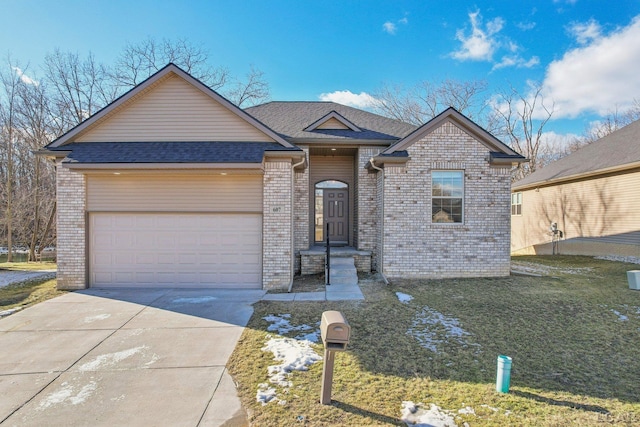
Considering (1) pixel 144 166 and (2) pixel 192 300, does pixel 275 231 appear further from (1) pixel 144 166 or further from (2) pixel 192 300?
(1) pixel 144 166

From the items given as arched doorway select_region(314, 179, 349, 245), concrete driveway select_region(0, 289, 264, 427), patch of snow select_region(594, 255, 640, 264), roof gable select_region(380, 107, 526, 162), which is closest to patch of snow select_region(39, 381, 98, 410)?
concrete driveway select_region(0, 289, 264, 427)

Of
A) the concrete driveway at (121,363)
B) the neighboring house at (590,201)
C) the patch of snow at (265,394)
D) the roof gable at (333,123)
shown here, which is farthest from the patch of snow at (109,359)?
the neighboring house at (590,201)

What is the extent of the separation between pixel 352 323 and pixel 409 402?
2367mm

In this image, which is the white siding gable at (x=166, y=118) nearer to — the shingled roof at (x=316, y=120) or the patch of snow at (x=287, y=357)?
the shingled roof at (x=316, y=120)

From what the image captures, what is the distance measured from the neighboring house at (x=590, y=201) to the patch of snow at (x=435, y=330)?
11.7 m

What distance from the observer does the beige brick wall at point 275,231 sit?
27.3ft

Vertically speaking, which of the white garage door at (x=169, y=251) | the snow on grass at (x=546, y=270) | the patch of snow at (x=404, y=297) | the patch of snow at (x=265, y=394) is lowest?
the patch of snow at (x=265, y=394)

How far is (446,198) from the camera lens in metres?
9.31

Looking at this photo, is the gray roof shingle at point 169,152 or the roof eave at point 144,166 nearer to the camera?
the roof eave at point 144,166

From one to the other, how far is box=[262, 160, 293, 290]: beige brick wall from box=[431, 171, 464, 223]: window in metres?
4.28

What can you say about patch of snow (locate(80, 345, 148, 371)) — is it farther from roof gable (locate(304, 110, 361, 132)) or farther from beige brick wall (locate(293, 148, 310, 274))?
roof gable (locate(304, 110, 361, 132))

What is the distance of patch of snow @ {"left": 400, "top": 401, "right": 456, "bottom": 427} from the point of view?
9.82ft

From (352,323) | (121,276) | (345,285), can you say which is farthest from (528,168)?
(121,276)

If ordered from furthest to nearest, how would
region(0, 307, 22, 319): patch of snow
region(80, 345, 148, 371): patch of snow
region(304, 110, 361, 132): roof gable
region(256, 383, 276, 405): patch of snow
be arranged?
region(304, 110, 361, 132): roof gable < region(0, 307, 22, 319): patch of snow < region(80, 345, 148, 371): patch of snow < region(256, 383, 276, 405): patch of snow
